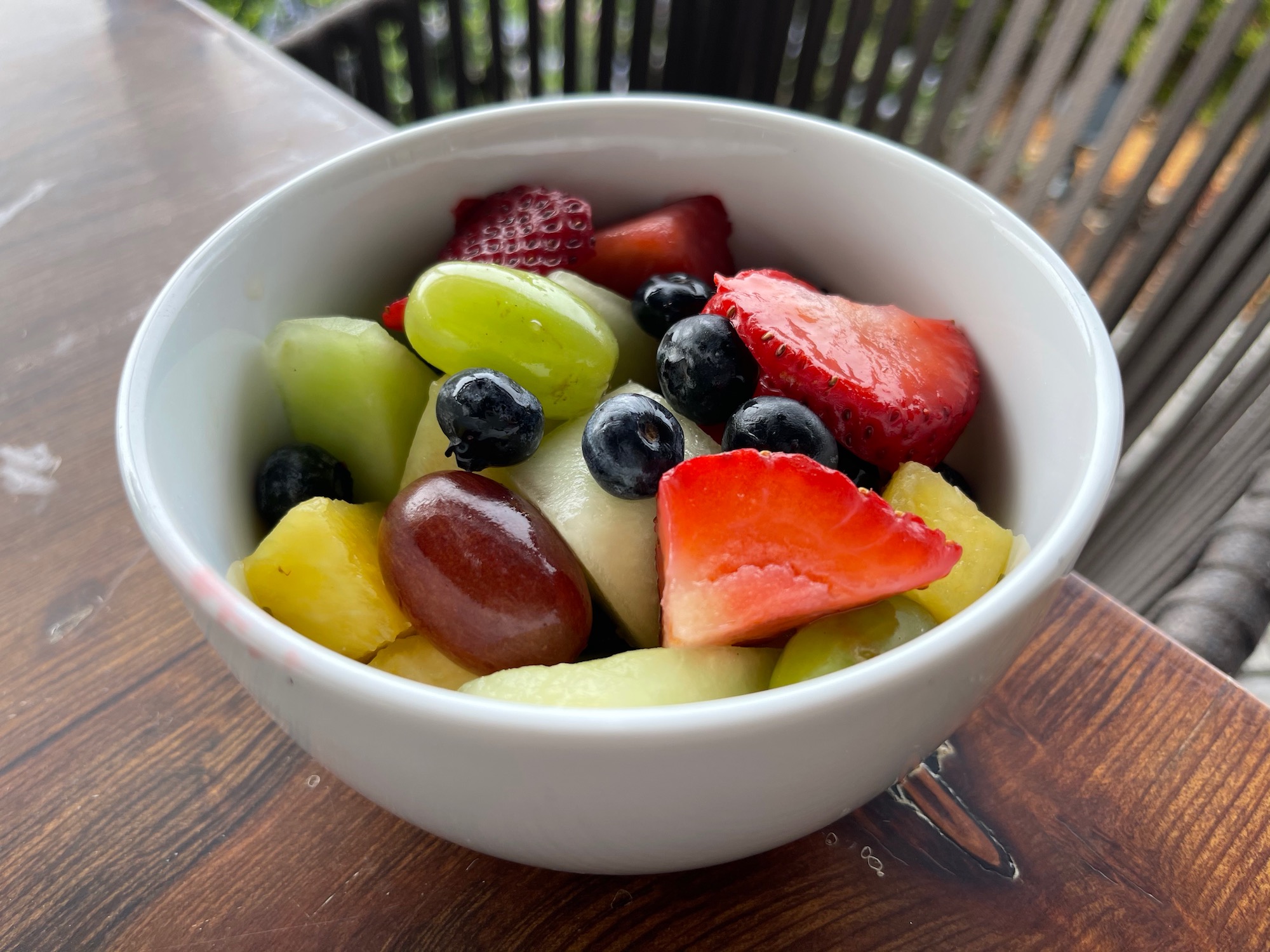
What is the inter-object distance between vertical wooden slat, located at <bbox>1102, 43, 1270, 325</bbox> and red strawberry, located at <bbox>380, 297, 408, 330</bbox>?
3.92 ft

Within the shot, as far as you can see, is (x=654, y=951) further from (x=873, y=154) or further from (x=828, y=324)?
(x=873, y=154)

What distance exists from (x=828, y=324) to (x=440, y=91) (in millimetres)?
1329

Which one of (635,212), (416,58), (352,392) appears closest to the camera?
(352,392)

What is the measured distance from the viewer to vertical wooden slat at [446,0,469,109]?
157cm

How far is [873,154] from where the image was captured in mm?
639

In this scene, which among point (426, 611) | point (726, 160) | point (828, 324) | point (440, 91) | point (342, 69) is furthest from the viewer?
point (440, 91)

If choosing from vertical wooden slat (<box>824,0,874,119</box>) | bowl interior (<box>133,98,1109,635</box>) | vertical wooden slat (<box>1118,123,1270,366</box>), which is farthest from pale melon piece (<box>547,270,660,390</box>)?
vertical wooden slat (<box>824,0,874,119</box>)

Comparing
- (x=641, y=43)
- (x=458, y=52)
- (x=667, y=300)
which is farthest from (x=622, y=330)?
(x=641, y=43)

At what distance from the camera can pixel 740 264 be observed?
0.73 meters

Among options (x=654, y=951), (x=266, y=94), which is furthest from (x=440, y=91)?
(x=654, y=951)

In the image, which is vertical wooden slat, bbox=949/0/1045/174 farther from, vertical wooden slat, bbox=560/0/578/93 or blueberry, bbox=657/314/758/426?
blueberry, bbox=657/314/758/426

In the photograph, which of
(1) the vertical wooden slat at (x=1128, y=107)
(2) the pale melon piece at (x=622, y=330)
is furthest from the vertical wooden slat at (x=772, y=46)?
(2) the pale melon piece at (x=622, y=330)

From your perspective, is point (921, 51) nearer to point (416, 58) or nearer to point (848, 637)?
point (416, 58)

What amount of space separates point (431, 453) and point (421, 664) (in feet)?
0.42
